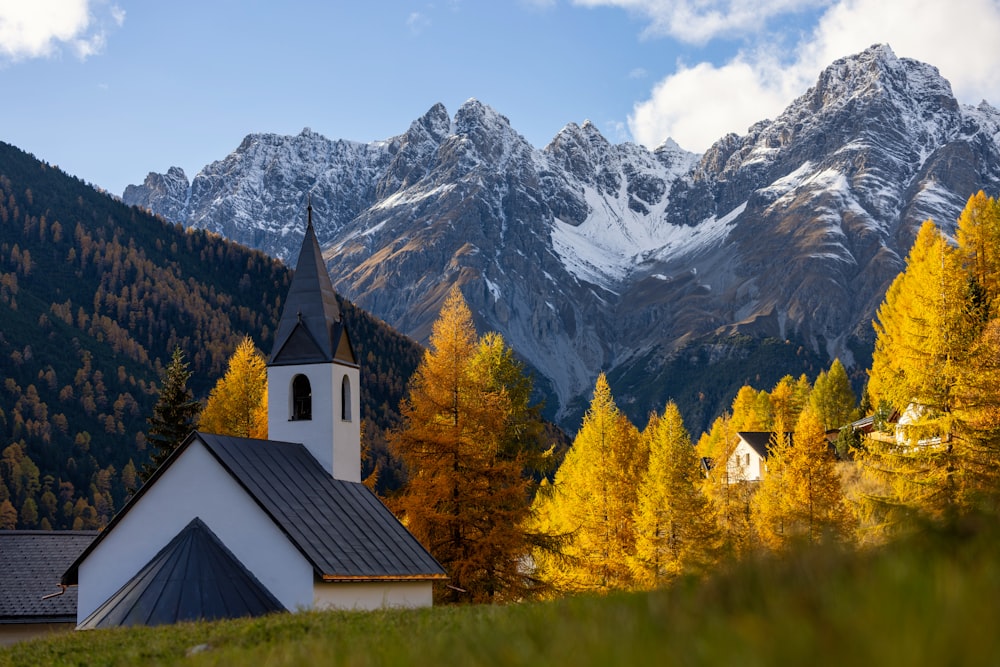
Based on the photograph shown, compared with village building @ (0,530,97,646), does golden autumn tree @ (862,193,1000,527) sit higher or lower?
higher

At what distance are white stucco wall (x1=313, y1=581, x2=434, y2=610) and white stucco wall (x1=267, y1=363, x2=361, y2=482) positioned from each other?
427 cm

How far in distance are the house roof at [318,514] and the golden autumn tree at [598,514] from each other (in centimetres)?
701

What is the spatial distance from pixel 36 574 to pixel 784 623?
32524 millimetres

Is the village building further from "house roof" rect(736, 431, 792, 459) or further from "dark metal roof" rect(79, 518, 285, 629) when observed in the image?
"house roof" rect(736, 431, 792, 459)

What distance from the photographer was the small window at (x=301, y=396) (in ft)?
91.5

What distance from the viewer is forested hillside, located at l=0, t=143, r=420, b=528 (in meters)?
78.5

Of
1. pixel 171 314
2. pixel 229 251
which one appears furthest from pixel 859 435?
pixel 229 251

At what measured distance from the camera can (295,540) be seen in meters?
21.0

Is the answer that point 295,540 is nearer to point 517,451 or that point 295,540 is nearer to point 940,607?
point 517,451

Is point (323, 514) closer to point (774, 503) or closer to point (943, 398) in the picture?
point (943, 398)

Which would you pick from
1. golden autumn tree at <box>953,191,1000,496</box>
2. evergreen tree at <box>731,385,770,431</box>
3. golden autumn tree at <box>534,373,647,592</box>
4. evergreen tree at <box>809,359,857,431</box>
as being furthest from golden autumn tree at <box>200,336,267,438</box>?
evergreen tree at <box>731,385,770,431</box>

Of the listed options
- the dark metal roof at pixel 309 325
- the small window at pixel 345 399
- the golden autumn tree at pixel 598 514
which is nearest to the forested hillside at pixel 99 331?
the golden autumn tree at pixel 598 514

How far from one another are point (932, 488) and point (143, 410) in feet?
273

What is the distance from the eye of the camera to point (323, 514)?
2364cm
